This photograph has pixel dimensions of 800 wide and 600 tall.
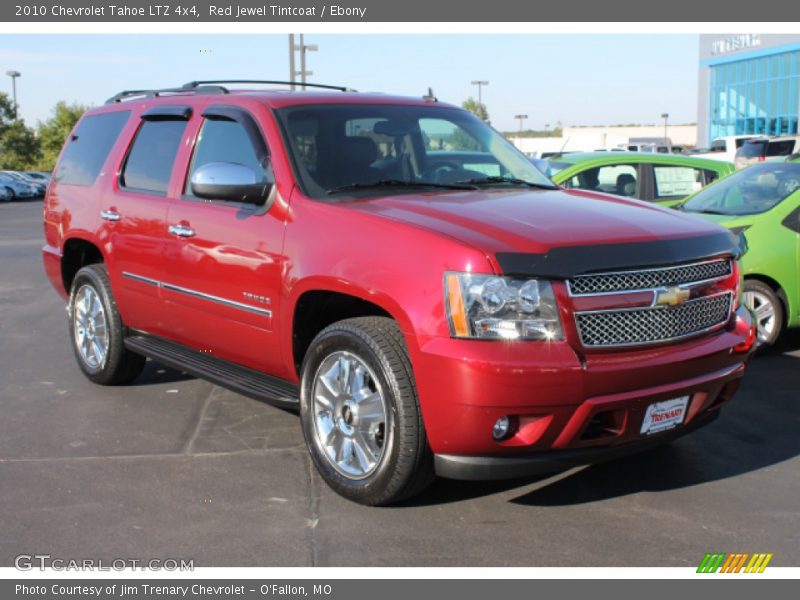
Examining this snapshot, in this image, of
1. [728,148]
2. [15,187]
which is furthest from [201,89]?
[15,187]

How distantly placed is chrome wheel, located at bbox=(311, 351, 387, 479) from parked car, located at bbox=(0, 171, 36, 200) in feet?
149

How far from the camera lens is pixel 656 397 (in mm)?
4023

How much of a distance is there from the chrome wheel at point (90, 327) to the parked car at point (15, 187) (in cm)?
4259

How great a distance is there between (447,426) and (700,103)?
57.8m

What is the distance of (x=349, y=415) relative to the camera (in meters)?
4.41

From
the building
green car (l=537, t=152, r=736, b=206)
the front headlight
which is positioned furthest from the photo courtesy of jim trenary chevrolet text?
the building

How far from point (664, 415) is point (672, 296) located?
0.54 metres

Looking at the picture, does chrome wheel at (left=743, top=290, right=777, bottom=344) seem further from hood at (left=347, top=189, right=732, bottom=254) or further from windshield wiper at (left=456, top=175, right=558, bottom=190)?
hood at (left=347, top=189, right=732, bottom=254)

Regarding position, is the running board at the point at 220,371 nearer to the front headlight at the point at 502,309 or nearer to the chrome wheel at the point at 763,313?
the front headlight at the point at 502,309

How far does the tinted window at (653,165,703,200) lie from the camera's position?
10.3 m

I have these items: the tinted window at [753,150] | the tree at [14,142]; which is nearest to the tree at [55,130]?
the tree at [14,142]

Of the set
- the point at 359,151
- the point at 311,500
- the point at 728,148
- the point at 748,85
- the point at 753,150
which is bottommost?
the point at 311,500

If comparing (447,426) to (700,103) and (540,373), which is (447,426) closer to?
(540,373)

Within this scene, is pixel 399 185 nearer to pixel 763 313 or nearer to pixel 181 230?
pixel 181 230
